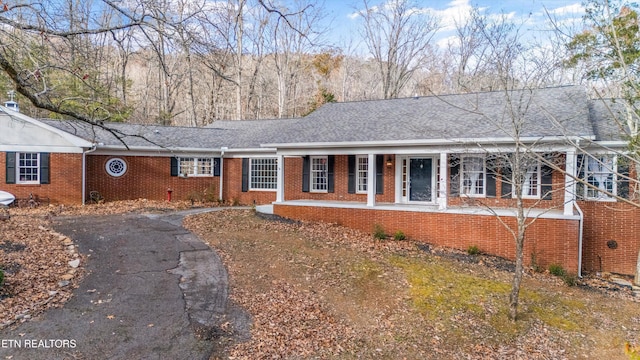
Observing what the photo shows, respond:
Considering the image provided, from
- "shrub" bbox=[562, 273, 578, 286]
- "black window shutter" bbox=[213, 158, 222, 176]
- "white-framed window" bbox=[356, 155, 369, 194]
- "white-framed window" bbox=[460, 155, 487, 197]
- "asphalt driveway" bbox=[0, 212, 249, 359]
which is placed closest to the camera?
"asphalt driveway" bbox=[0, 212, 249, 359]

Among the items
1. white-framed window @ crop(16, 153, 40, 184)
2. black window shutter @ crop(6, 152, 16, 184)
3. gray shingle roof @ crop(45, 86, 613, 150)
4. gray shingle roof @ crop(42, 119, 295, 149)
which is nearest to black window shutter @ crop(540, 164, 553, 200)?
gray shingle roof @ crop(45, 86, 613, 150)

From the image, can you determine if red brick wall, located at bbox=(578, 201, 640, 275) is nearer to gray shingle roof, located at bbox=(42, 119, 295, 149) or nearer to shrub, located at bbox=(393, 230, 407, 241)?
shrub, located at bbox=(393, 230, 407, 241)

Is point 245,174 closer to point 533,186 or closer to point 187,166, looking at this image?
point 187,166

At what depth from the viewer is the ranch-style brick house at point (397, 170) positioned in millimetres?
9859

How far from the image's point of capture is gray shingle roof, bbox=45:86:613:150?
10281mm

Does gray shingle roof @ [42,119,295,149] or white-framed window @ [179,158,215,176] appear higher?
gray shingle roof @ [42,119,295,149]

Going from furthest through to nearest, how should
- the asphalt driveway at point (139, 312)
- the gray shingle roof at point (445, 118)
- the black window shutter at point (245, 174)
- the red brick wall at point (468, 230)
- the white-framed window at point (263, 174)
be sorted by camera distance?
1. the black window shutter at point (245, 174)
2. the white-framed window at point (263, 174)
3. the gray shingle roof at point (445, 118)
4. the red brick wall at point (468, 230)
5. the asphalt driveway at point (139, 312)

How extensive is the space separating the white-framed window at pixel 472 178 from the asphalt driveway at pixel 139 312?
827 cm

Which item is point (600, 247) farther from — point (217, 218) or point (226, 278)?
point (217, 218)

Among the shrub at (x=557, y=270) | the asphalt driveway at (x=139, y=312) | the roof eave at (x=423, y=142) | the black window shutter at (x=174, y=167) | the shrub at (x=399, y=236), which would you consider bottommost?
the shrub at (x=557, y=270)

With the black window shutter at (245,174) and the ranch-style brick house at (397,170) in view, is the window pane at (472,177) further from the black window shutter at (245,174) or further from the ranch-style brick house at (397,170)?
the black window shutter at (245,174)

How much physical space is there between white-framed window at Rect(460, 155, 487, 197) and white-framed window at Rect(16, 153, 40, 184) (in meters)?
15.6

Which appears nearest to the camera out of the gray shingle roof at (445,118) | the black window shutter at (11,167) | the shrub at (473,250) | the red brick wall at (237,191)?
the shrub at (473,250)

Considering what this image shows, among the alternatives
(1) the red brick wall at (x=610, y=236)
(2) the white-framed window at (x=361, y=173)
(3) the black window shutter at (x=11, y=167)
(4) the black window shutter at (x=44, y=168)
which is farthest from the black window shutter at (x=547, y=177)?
(3) the black window shutter at (x=11, y=167)
